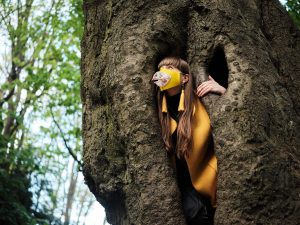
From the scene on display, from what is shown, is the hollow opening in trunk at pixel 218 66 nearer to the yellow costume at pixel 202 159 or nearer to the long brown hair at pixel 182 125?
the long brown hair at pixel 182 125

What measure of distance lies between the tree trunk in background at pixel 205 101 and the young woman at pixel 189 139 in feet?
0.36

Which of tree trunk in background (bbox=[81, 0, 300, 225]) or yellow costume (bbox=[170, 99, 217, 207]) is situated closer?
tree trunk in background (bbox=[81, 0, 300, 225])

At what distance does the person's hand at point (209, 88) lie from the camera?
3.95 m

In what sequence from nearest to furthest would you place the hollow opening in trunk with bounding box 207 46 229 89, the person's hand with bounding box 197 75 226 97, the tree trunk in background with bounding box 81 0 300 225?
the tree trunk in background with bounding box 81 0 300 225 < the person's hand with bounding box 197 75 226 97 < the hollow opening in trunk with bounding box 207 46 229 89

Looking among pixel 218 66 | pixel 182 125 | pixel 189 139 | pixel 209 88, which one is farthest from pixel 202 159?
pixel 218 66

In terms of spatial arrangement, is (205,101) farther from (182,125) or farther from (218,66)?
(218,66)

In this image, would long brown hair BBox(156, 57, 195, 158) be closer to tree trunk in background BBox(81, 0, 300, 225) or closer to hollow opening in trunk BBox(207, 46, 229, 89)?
tree trunk in background BBox(81, 0, 300, 225)

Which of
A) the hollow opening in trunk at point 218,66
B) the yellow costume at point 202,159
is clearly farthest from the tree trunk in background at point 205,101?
the yellow costume at point 202,159

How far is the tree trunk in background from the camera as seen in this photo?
3.44 meters

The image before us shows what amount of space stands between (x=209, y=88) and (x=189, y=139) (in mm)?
527

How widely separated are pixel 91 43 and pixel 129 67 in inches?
38.9

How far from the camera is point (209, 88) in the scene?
3.96m

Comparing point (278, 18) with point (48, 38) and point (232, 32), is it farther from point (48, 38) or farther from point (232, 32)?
point (48, 38)

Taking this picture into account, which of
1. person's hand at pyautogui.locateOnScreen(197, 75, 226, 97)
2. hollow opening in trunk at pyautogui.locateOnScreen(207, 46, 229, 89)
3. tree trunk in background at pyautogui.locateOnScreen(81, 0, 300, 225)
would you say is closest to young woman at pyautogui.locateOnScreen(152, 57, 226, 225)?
person's hand at pyautogui.locateOnScreen(197, 75, 226, 97)
